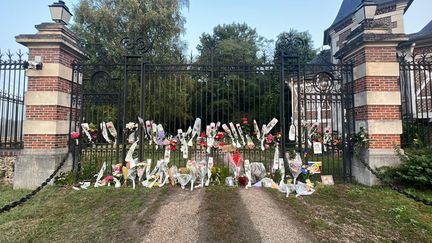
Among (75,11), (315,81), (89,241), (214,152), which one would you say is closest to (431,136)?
(315,81)

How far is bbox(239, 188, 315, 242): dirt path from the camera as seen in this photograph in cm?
333

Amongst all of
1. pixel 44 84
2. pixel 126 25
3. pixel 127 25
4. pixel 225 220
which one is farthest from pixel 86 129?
pixel 126 25

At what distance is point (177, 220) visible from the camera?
383 cm

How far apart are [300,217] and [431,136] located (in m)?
5.40

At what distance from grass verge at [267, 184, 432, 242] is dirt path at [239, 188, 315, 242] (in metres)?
0.21

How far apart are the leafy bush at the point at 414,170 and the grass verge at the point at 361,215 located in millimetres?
392

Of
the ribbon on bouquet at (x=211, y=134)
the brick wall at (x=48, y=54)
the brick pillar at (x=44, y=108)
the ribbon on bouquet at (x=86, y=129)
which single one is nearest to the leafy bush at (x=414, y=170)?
the ribbon on bouquet at (x=211, y=134)

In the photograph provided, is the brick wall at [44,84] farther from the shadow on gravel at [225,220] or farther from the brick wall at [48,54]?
the shadow on gravel at [225,220]

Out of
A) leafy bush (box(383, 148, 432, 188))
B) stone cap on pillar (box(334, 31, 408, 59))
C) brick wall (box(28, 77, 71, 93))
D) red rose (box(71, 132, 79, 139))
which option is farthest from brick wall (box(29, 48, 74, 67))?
leafy bush (box(383, 148, 432, 188))

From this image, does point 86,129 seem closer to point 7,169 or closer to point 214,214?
point 7,169

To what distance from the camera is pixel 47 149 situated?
5.74 m

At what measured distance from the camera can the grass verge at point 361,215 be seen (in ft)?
11.5

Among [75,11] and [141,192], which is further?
[75,11]

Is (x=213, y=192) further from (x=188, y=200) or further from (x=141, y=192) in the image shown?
(x=141, y=192)
